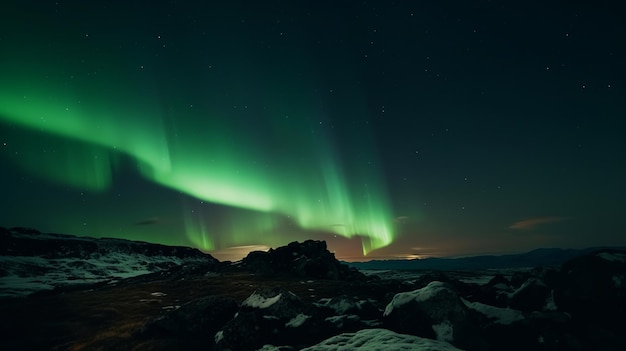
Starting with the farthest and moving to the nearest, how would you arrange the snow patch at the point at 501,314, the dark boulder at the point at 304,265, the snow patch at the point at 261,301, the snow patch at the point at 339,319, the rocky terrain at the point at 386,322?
1. the dark boulder at the point at 304,265
2. the snow patch at the point at 261,301
3. the snow patch at the point at 339,319
4. the snow patch at the point at 501,314
5. the rocky terrain at the point at 386,322

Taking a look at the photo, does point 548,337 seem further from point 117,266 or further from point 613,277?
point 117,266

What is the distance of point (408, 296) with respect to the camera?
17578 millimetres

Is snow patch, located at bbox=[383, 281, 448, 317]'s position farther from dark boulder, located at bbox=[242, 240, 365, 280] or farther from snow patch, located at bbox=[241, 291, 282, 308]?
dark boulder, located at bbox=[242, 240, 365, 280]

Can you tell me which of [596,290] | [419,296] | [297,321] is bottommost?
[596,290]

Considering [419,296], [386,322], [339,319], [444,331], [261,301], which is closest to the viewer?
[444,331]

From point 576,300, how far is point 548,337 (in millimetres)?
6884

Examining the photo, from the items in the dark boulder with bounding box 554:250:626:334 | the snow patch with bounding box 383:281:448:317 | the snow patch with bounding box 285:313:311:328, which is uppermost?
the snow patch with bounding box 383:281:448:317

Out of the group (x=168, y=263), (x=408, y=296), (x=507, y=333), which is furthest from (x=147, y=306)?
(x=168, y=263)

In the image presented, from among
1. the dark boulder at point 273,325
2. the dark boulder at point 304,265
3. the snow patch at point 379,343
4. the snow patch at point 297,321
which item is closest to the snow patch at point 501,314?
the snow patch at point 379,343

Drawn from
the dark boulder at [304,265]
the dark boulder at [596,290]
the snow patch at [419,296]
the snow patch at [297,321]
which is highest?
the snow patch at [419,296]

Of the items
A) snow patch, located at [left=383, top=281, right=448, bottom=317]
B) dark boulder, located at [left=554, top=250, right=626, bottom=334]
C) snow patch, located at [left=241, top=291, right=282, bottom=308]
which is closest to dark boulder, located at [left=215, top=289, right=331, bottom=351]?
snow patch, located at [left=241, top=291, right=282, bottom=308]

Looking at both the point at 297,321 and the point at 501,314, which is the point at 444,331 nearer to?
the point at 501,314

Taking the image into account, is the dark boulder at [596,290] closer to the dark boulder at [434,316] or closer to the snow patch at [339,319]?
the dark boulder at [434,316]

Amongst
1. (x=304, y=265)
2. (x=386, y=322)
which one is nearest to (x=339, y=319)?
(x=386, y=322)
